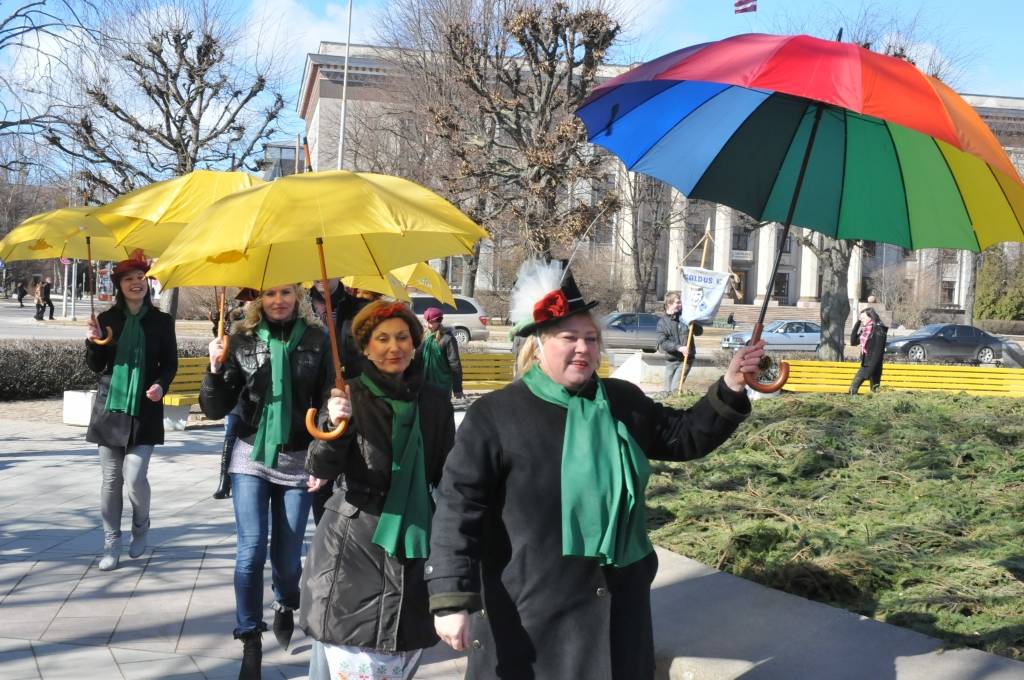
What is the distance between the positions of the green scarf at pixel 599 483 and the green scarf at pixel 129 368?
4.08 meters

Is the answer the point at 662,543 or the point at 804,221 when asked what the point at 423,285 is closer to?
the point at 662,543

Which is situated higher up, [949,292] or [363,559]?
[949,292]

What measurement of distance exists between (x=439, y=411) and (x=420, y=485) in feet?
1.02

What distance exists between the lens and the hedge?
50.9 ft

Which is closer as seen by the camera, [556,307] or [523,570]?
[523,570]

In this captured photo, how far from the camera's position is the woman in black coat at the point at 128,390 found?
6.31 metres

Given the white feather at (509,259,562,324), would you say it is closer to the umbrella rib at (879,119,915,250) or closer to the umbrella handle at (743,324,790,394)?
the umbrella handle at (743,324,790,394)

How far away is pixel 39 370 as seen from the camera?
51.7 ft

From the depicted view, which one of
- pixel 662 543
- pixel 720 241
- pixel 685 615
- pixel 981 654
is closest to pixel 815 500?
pixel 662 543

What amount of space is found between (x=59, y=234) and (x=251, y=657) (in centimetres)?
324

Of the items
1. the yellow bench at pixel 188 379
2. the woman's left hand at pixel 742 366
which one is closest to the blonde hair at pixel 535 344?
the woman's left hand at pixel 742 366

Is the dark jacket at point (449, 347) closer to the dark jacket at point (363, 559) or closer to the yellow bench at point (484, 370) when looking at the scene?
the yellow bench at point (484, 370)

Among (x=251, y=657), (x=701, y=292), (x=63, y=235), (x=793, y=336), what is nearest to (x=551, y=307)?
(x=251, y=657)

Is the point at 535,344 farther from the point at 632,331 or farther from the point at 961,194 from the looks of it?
the point at 632,331
